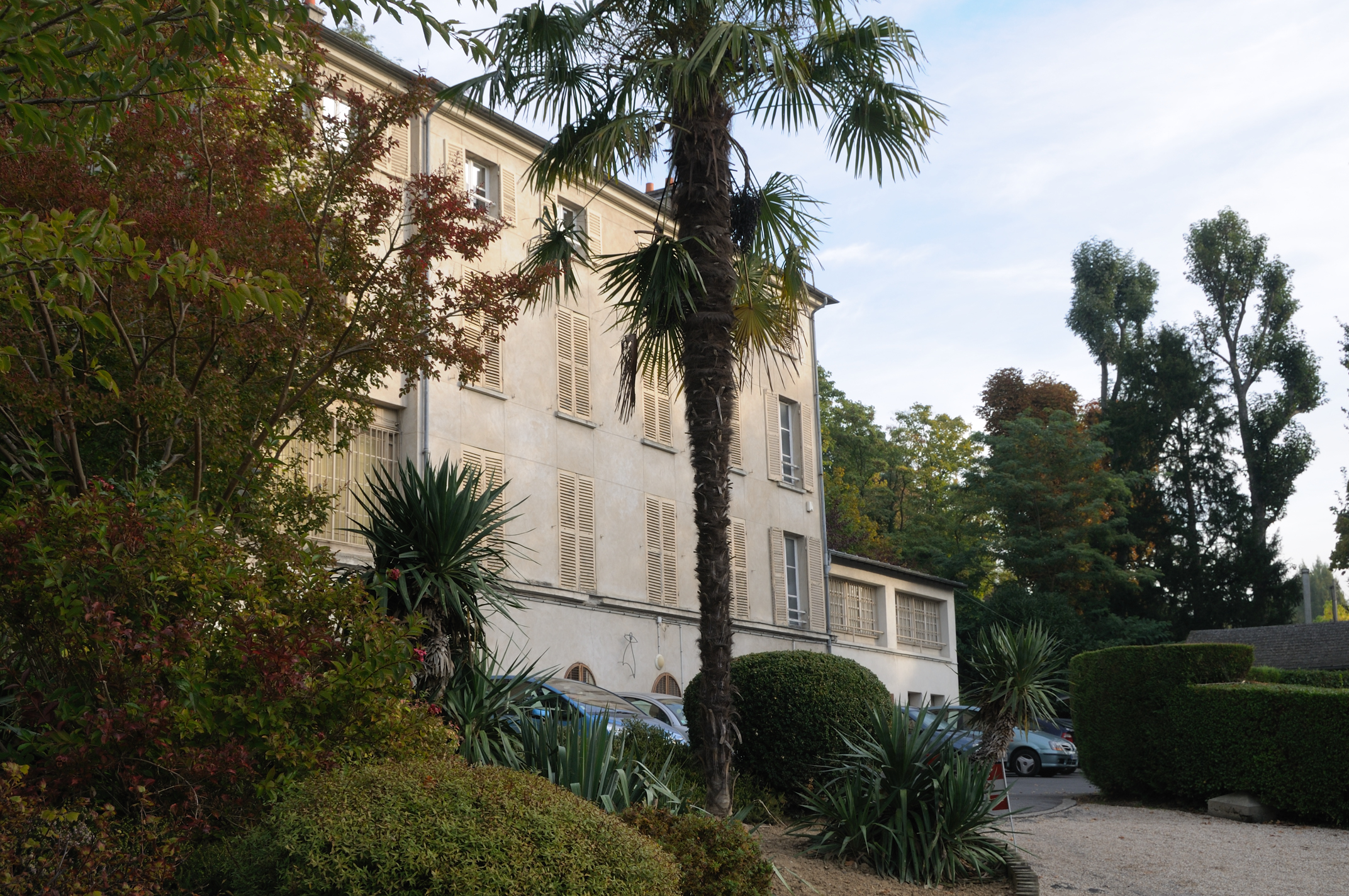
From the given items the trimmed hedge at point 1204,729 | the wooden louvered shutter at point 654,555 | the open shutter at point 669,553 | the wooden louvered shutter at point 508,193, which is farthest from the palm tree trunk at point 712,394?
the open shutter at point 669,553

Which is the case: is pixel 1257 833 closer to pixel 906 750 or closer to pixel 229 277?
pixel 906 750

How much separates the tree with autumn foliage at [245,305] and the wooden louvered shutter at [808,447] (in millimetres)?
19331

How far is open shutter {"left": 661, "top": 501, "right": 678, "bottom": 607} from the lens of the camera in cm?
2334

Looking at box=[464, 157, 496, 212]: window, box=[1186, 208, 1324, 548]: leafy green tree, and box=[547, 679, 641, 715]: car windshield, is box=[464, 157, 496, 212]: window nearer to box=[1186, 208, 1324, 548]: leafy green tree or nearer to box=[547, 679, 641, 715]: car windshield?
Result: box=[547, 679, 641, 715]: car windshield

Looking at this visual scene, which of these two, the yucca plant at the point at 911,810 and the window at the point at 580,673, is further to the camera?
the window at the point at 580,673

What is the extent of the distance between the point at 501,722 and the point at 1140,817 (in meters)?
9.17

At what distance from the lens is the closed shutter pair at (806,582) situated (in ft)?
87.2

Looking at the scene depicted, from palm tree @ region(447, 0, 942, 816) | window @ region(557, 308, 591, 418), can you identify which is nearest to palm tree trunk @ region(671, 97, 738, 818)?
palm tree @ region(447, 0, 942, 816)

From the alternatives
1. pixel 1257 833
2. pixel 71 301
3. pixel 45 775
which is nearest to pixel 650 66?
pixel 71 301

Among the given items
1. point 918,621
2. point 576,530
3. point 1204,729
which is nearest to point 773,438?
point 576,530

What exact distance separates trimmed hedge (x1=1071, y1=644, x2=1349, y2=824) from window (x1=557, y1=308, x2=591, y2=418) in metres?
10.2

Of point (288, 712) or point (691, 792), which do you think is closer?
point (288, 712)

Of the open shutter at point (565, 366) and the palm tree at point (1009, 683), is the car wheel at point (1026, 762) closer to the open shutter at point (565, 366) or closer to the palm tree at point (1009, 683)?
the open shutter at point (565, 366)

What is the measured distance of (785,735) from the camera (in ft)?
33.2
